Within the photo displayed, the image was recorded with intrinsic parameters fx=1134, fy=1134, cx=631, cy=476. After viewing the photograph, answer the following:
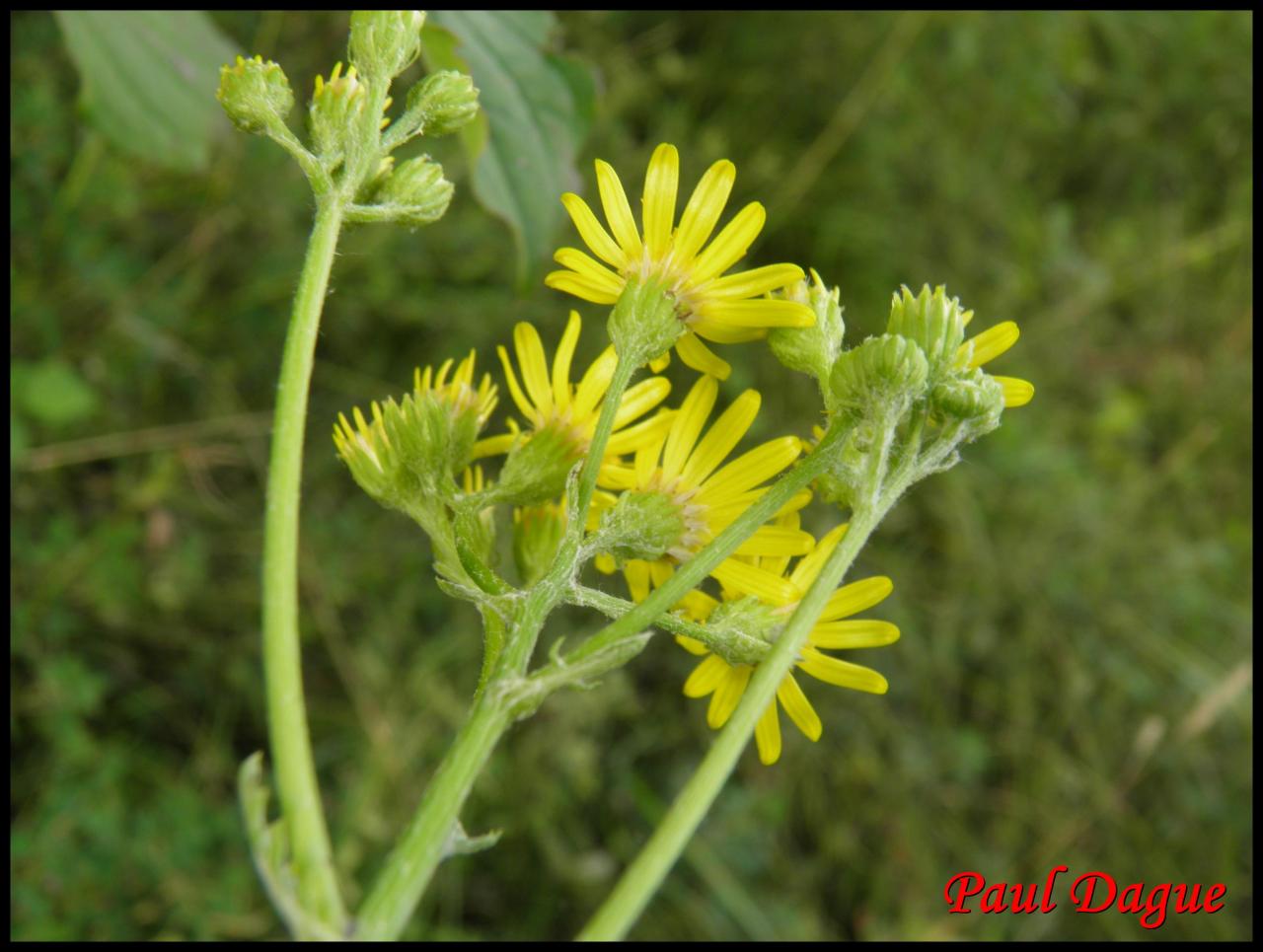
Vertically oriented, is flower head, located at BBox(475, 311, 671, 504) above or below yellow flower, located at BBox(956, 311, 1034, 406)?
below

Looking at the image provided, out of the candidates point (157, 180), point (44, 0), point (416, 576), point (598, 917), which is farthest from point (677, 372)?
point (598, 917)

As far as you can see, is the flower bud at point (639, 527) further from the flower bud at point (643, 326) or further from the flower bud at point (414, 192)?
the flower bud at point (414, 192)

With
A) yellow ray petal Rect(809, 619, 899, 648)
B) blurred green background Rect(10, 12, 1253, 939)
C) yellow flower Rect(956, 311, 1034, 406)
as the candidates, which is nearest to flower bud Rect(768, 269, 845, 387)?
yellow flower Rect(956, 311, 1034, 406)

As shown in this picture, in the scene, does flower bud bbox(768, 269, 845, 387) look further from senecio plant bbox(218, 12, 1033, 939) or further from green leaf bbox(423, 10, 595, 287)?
green leaf bbox(423, 10, 595, 287)

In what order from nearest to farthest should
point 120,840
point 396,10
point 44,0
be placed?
point 396,10 → point 44,0 → point 120,840

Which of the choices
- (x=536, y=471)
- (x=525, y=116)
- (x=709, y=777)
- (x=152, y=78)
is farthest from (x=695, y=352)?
(x=152, y=78)

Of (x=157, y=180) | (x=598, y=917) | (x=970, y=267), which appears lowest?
(x=598, y=917)

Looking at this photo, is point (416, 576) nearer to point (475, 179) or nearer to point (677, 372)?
point (677, 372)
